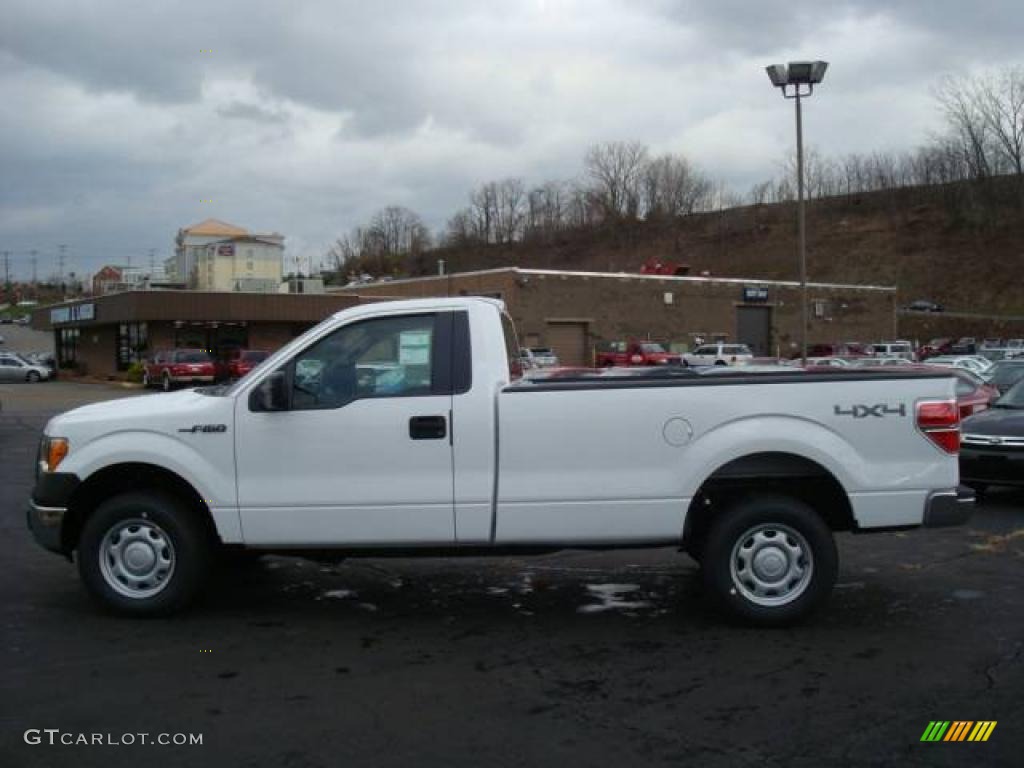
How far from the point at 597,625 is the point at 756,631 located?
980mm

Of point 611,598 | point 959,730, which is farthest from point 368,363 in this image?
point 959,730

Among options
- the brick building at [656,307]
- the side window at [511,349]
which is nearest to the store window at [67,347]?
the brick building at [656,307]

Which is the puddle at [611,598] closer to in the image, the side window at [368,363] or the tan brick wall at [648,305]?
the side window at [368,363]

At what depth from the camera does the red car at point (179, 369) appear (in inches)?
1575

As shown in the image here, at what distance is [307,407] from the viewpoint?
609 centimetres

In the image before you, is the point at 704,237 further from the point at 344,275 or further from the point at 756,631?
the point at 756,631

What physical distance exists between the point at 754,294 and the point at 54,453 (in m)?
56.9

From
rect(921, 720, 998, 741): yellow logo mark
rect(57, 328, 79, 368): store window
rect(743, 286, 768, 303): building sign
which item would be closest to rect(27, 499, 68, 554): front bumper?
rect(921, 720, 998, 741): yellow logo mark

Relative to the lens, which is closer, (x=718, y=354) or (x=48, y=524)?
(x=48, y=524)

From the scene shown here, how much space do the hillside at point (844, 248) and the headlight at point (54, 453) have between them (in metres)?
91.7

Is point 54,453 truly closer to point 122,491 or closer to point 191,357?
point 122,491

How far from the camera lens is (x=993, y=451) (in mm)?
10789

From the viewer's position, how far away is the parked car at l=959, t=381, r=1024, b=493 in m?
10.6

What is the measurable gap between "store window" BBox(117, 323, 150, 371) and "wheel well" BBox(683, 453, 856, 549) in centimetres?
4743
